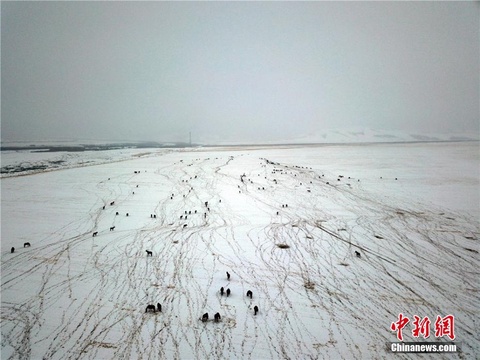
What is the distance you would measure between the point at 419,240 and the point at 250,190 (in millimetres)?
9420

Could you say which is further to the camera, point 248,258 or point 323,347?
point 248,258

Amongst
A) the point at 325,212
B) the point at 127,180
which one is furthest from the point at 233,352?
the point at 127,180

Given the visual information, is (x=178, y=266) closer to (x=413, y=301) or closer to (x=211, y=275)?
(x=211, y=275)

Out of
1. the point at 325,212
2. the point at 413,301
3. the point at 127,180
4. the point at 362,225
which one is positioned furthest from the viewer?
the point at 127,180

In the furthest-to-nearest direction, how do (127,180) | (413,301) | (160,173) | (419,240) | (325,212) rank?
(160,173)
(127,180)
(325,212)
(419,240)
(413,301)

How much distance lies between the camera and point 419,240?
8359 mm

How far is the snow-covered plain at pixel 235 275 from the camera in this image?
4.50 meters
